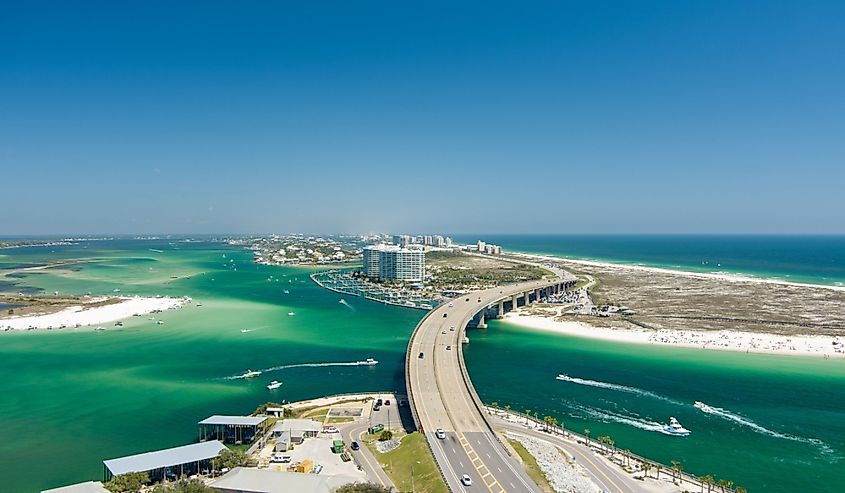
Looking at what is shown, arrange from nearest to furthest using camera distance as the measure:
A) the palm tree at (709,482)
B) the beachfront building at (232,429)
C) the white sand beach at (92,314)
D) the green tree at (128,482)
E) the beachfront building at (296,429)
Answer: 1. the green tree at (128,482)
2. the palm tree at (709,482)
3. the beachfront building at (296,429)
4. the beachfront building at (232,429)
5. the white sand beach at (92,314)

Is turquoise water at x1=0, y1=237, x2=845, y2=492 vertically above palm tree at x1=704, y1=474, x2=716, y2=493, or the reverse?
palm tree at x1=704, y1=474, x2=716, y2=493

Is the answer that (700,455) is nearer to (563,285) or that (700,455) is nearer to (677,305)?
(677,305)

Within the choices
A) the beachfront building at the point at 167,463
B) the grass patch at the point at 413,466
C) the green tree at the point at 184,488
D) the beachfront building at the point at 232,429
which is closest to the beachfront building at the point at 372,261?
the beachfront building at the point at 232,429

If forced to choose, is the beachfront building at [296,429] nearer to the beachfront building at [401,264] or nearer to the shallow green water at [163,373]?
the shallow green water at [163,373]

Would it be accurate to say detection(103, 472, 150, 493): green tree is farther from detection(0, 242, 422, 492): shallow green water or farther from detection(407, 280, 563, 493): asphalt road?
detection(407, 280, 563, 493): asphalt road

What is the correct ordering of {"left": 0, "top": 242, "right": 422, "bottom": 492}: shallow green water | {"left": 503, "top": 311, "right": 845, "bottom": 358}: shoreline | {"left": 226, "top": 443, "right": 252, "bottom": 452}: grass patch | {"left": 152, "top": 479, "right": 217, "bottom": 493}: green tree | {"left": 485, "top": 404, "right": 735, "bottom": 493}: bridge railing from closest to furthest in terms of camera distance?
{"left": 152, "top": 479, "right": 217, "bottom": 493}: green tree, {"left": 485, "top": 404, "right": 735, "bottom": 493}: bridge railing, {"left": 226, "top": 443, "right": 252, "bottom": 452}: grass patch, {"left": 0, "top": 242, "right": 422, "bottom": 492}: shallow green water, {"left": 503, "top": 311, "right": 845, "bottom": 358}: shoreline

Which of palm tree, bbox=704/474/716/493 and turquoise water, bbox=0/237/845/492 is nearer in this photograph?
palm tree, bbox=704/474/716/493

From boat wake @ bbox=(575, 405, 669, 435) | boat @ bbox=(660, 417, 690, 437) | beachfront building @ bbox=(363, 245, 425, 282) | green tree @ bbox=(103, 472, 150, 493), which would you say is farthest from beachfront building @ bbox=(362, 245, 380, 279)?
green tree @ bbox=(103, 472, 150, 493)
